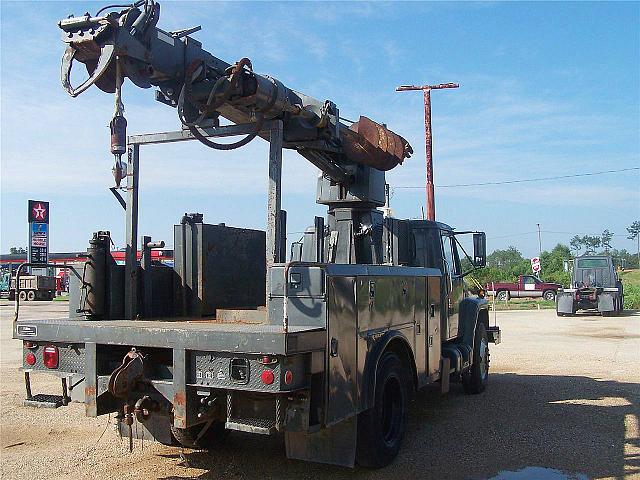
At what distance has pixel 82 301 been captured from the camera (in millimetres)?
6340

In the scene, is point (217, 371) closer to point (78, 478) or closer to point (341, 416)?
point (341, 416)

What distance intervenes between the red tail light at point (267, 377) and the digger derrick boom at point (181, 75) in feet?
7.90

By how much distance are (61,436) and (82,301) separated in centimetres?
208

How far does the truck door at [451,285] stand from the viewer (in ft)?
28.4

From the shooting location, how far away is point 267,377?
4715 mm

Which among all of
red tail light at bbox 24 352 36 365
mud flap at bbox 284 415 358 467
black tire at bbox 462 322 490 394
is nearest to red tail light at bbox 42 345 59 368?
red tail light at bbox 24 352 36 365

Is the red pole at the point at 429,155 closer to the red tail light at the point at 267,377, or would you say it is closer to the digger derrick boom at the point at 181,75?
the digger derrick boom at the point at 181,75

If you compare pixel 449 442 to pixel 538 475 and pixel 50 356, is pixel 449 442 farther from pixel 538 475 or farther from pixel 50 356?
pixel 50 356

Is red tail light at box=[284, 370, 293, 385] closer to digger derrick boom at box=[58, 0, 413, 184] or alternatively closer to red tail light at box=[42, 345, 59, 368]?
red tail light at box=[42, 345, 59, 368]

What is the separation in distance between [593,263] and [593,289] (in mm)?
2318

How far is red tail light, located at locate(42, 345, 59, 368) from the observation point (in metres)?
5.76

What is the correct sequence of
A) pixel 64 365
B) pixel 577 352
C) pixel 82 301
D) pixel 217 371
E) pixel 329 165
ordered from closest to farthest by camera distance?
pixel 217 371
pixel 64 365
pixel 82 301
pixel 329 165
pixel 577 352

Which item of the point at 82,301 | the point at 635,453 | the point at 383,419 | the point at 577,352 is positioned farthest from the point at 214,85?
the point at 577,352

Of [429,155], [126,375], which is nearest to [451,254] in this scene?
[126,375]
